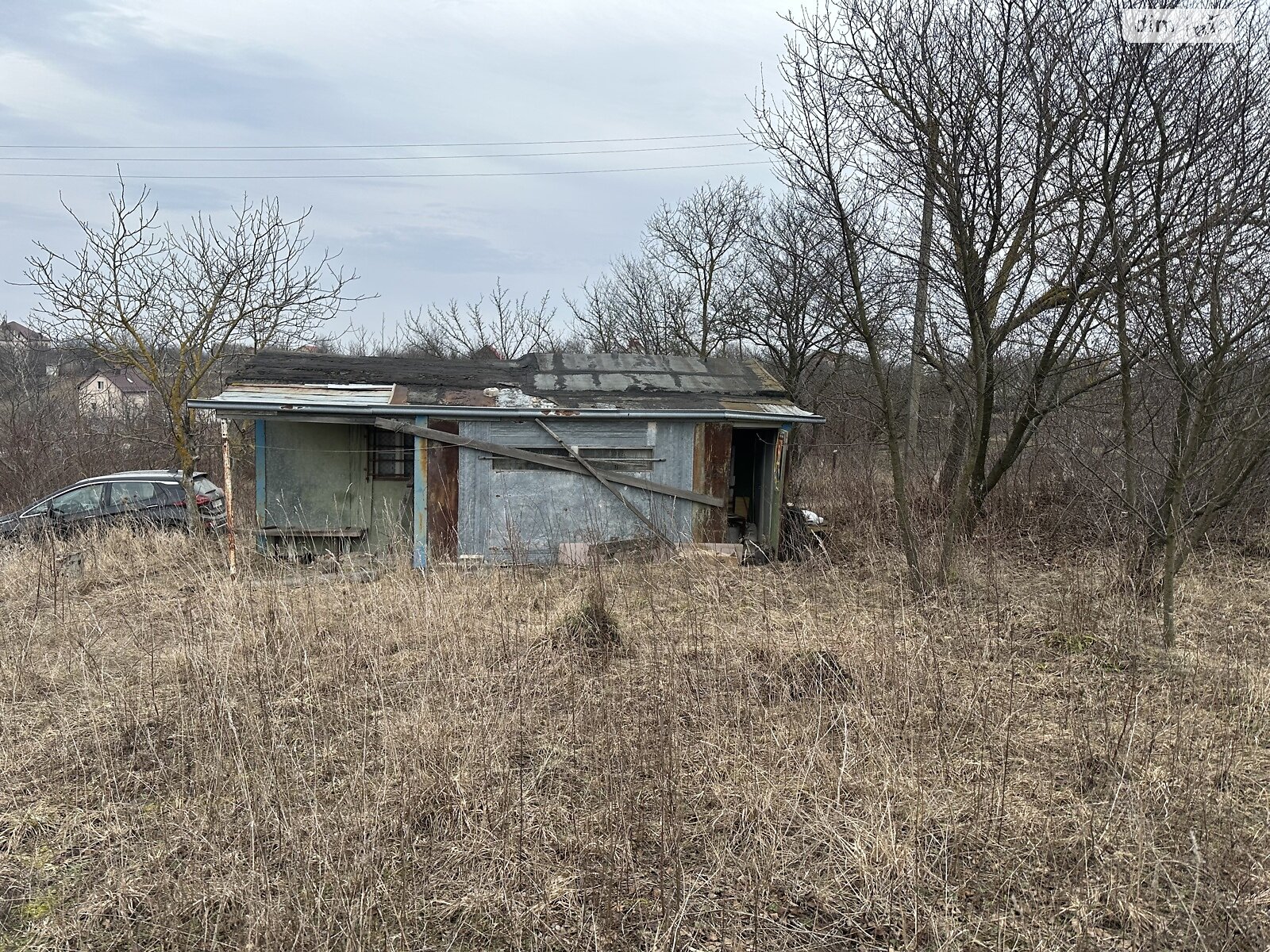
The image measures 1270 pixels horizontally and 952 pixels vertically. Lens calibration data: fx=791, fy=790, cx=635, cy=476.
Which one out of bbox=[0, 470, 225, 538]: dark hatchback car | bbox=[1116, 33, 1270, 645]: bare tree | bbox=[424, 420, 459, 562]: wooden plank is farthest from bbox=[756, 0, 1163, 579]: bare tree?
bbox=[0, 470, 225, 538]: dark hatchback car

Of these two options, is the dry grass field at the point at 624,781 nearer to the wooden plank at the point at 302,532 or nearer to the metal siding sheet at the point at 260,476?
the wooden plank at the point at 302,532

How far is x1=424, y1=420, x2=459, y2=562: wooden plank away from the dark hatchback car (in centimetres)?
354

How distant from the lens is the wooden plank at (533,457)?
10.1 metres

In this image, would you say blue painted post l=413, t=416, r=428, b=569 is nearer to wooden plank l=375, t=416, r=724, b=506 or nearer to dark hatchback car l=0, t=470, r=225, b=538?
wooden plank l=375, t=416, r=724, b=506

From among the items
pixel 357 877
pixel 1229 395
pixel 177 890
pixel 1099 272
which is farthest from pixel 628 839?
pixel 1099 272

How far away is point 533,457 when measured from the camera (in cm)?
1051

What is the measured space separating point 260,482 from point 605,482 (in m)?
4.61

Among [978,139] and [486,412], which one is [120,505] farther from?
[978,139]

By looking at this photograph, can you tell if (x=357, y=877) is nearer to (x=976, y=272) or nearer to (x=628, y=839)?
(x=628, y=839)

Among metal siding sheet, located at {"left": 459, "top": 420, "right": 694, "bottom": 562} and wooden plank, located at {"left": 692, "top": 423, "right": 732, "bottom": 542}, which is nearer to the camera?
metal siding sheet, located at {"left": 459, "top": 420, "right": 694, "bottom": 562}

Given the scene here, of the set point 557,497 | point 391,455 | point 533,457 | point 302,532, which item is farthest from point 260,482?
point 557,497

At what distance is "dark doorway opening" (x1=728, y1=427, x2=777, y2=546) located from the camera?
38.2 ft

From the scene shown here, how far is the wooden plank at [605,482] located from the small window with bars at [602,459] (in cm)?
8

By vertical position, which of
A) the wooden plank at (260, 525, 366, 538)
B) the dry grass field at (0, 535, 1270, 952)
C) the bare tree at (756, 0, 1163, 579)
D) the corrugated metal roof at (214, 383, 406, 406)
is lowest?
the dry grass field at (0, 535, 1270, 952)
